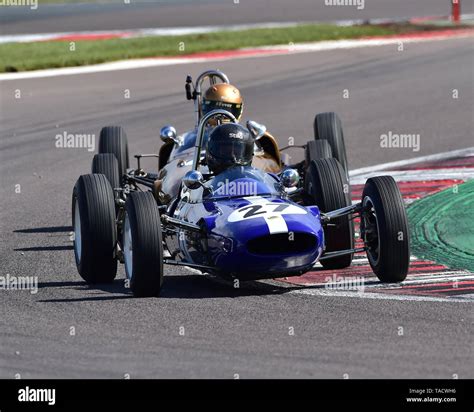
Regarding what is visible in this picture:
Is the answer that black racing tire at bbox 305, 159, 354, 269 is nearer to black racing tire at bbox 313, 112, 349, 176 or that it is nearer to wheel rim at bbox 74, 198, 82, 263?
wheel rim at bbox 74, 198, 82, 263

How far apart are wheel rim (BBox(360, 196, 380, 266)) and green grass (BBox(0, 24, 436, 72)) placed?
54.4ft

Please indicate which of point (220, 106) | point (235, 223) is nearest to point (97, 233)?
point (235, 223)

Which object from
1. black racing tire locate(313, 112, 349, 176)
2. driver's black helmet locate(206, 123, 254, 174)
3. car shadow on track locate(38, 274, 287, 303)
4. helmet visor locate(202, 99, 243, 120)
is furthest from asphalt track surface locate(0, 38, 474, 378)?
black racing tire locate(313, 112, 349, 176)

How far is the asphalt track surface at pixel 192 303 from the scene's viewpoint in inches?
340

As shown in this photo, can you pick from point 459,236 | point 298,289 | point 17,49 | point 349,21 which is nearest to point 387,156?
point 459,236

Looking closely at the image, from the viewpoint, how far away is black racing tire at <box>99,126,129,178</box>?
15281 millimetres

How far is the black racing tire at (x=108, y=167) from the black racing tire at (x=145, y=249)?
299 cm

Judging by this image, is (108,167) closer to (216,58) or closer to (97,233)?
(97,233)

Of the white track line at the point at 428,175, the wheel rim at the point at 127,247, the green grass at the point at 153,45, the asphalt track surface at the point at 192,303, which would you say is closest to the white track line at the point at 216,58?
the green grass at the point at 153,45

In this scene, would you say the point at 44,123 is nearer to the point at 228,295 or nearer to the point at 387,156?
the point at 387,156

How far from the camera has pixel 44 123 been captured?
2227 cm

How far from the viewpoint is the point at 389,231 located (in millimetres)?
10953

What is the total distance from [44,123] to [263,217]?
482 inches
